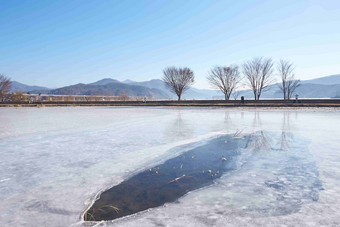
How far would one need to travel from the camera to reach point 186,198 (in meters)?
2.85

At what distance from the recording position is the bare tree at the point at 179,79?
1880 inches

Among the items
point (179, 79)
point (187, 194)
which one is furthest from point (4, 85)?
point (187, 194)

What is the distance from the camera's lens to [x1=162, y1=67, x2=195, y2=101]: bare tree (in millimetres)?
47750

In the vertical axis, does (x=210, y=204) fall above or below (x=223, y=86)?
below

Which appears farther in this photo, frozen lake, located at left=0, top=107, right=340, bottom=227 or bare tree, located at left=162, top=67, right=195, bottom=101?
bare tree, located at left=162, top=67, right=195, bottom=101

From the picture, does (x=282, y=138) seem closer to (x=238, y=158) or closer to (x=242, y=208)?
(x=238, y=158)

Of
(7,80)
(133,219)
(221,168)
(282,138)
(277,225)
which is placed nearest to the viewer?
(277,225)

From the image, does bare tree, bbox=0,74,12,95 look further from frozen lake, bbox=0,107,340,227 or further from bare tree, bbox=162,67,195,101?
frozen lake, bbox=0,107,340,227

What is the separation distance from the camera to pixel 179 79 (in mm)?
48344

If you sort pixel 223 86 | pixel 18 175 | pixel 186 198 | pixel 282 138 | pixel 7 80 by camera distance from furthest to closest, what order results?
pixel 7 80 → pixel 223 86 → pixel 282 138 → pixel 18 175 → pixel 186 198

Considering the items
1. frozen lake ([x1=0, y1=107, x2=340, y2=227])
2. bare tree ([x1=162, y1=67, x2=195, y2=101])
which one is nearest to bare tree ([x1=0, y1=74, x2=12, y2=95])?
bare tree ([x1=162, y1=67, x2=195, y2=101])

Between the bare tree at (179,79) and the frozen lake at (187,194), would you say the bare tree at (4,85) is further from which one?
the frozen lake at (187,194)

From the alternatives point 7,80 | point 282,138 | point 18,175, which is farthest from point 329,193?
point 7,80

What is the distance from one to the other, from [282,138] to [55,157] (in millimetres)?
6464
